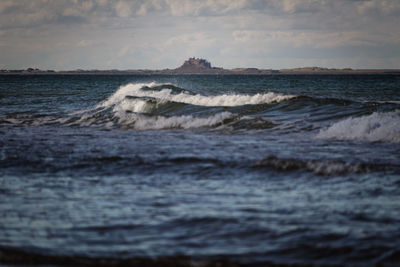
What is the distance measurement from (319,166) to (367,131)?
5.60 metres

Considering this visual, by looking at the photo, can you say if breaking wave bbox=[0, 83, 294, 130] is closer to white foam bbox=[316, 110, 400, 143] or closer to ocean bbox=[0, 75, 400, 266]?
white foam bbox=[316, 110, 400, 143]

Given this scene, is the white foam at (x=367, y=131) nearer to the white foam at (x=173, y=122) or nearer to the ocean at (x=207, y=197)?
the ocean at (x=207, y=197)

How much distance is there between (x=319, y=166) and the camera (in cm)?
852

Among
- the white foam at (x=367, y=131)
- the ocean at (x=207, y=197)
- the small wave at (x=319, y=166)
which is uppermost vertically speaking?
the white foam at (x=367, y=131)

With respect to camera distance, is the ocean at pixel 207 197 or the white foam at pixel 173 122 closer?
the ocean at pixel 207 197

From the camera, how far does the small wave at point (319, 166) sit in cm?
828

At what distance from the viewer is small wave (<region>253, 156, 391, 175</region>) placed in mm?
8281

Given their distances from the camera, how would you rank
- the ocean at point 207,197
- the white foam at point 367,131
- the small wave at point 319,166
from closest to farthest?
the ocean at point 207,197 < the small wave at point 319,166 < the white foam at point 367,131

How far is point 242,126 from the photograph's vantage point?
1662 cm

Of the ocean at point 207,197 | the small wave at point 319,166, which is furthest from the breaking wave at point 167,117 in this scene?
the small wave at point 319,166

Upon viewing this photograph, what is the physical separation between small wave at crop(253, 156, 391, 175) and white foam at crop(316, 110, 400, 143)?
4094 millimetres

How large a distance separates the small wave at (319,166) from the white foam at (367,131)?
4094 millimetres

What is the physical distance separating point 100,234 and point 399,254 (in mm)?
3051

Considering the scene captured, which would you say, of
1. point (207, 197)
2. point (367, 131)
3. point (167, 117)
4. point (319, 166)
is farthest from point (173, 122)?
point (207, 197)
